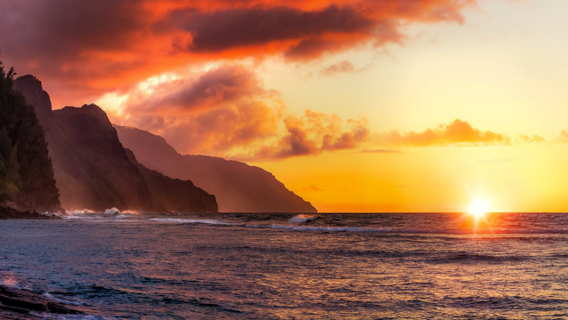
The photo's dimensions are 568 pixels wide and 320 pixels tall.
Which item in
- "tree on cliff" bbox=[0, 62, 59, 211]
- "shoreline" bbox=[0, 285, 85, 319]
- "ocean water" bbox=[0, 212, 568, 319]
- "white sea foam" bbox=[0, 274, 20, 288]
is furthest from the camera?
"tree on cliff" bbox=[0, 62, 59, 211]

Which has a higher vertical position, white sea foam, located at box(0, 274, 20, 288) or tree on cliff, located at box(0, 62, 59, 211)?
tree on cliff, located at box(0, 62, 59, 211)

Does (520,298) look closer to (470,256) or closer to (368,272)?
(368,272)

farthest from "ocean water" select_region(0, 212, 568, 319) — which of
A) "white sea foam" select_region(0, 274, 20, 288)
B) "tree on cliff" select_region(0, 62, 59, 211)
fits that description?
"tree on cliff" select_region(0, 62, 59, 211)

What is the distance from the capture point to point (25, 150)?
386 ft

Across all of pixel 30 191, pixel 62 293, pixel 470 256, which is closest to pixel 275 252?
pixel 470 256

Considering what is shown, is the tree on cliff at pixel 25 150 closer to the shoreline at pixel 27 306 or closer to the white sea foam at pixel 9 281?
the white sea foam at pixel 9 281

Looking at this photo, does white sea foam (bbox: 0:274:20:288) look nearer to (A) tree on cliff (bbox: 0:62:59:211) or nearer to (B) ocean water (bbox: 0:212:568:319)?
(B) ocean water (bbox: 0:212:568:319)

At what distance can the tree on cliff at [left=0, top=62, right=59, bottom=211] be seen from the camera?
108 m

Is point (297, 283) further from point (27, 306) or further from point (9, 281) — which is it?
point (9, 281)

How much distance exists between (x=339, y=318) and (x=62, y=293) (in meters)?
8.26

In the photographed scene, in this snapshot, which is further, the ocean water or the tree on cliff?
the tree on cliff

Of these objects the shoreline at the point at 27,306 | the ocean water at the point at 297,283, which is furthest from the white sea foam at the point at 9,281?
the shoreline at the point at 27,306

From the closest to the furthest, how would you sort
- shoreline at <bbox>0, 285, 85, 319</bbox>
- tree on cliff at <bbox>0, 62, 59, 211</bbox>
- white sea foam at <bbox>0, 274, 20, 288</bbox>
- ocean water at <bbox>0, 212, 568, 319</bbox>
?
1. shoreline at <bbox>0, 285, 85, 319</bbox>
2. ocean water at <bbox>0, 212, 568, 319</bbox>
3. white sea foam at <bbox>0, 274, 20, 288</bbox>
4. tree on cliff at <bbox>0, 62, 59, 211</bbox>

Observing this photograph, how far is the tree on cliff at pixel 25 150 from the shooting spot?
10756 cm
